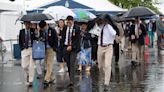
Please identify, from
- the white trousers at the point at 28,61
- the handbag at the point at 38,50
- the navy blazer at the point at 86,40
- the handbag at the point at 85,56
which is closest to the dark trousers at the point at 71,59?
the handbag at the point at 38,50

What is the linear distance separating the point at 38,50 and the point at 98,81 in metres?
2.03

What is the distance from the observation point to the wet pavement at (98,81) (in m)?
12.6

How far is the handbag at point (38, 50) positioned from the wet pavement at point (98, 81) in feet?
2.48

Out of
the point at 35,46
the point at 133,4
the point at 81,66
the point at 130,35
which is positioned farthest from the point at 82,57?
the point at 133,4

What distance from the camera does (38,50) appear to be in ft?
43.3

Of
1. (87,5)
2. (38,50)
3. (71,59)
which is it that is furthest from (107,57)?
(87,5)

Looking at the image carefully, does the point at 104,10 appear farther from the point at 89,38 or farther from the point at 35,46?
the point at 35,46

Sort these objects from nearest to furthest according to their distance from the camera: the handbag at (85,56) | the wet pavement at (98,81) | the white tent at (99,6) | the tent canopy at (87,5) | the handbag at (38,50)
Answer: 1. the wet pavement at (98,81)
2. the handbag at (38,50)
3. the handbag at (85,56)
4. the tent canopy at (87,5)
5. the white tent at (99,6)

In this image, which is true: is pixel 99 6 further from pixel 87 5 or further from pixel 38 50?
pixel 38 50

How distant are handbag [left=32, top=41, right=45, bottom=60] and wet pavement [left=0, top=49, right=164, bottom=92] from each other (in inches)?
29.8

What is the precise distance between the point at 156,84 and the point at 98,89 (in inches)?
65.5

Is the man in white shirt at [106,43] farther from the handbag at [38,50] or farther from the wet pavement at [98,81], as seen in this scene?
the handbag at [38,50]

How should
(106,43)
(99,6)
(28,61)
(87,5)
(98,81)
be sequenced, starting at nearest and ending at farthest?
(106,43) → (28,61) → (98,81) → (87,5) → (99,6)

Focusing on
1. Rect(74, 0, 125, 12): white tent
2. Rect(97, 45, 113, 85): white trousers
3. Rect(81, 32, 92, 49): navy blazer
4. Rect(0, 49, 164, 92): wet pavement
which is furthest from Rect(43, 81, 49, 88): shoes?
Rect(74, 0, 125, 12): white tent
